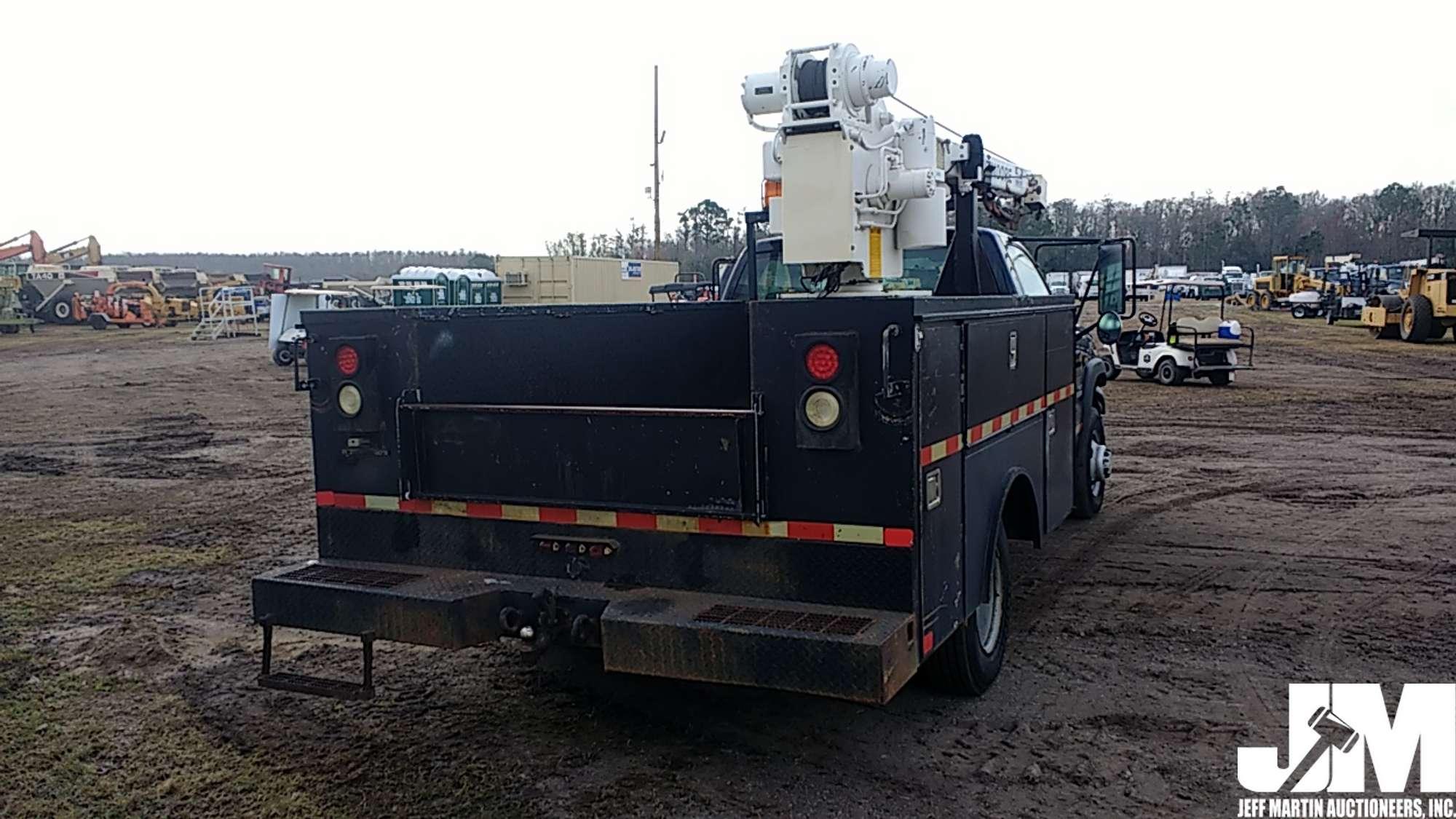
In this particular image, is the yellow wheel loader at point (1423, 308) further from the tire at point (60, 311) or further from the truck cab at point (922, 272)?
the tire at point (60, 311)

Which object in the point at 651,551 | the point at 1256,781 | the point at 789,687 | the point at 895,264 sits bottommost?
the point at 1256,781

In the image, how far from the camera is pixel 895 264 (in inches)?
266

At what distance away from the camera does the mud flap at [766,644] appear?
3736mm

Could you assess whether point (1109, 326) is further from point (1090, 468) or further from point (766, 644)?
point (766, 644)

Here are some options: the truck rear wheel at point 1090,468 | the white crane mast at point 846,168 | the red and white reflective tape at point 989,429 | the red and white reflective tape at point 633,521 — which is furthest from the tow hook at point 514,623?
the truck rear wheel at point 1090,468

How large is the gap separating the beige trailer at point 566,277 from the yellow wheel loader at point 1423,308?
62.3 feet

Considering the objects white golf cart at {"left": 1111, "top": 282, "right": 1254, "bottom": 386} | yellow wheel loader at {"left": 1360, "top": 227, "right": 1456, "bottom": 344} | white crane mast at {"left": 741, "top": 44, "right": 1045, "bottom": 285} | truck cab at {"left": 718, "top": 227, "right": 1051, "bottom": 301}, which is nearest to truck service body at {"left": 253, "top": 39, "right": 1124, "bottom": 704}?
white crane mast at {"left": 741, "top": 44, "right": 1045, "bottom": 285}

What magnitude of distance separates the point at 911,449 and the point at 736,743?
1.47 m

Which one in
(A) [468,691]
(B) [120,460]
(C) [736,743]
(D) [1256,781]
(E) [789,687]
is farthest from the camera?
(B) [120,460]

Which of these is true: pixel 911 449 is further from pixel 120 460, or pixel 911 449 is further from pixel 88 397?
pixel 88 397

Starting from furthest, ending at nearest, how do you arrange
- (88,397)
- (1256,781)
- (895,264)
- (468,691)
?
(88,397)
(895,264)
(468,691)
(1256,781)

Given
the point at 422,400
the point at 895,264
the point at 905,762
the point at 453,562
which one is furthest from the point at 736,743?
the point at 895,264

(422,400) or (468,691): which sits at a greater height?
(422,400)

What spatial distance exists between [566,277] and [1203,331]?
63.4ft
